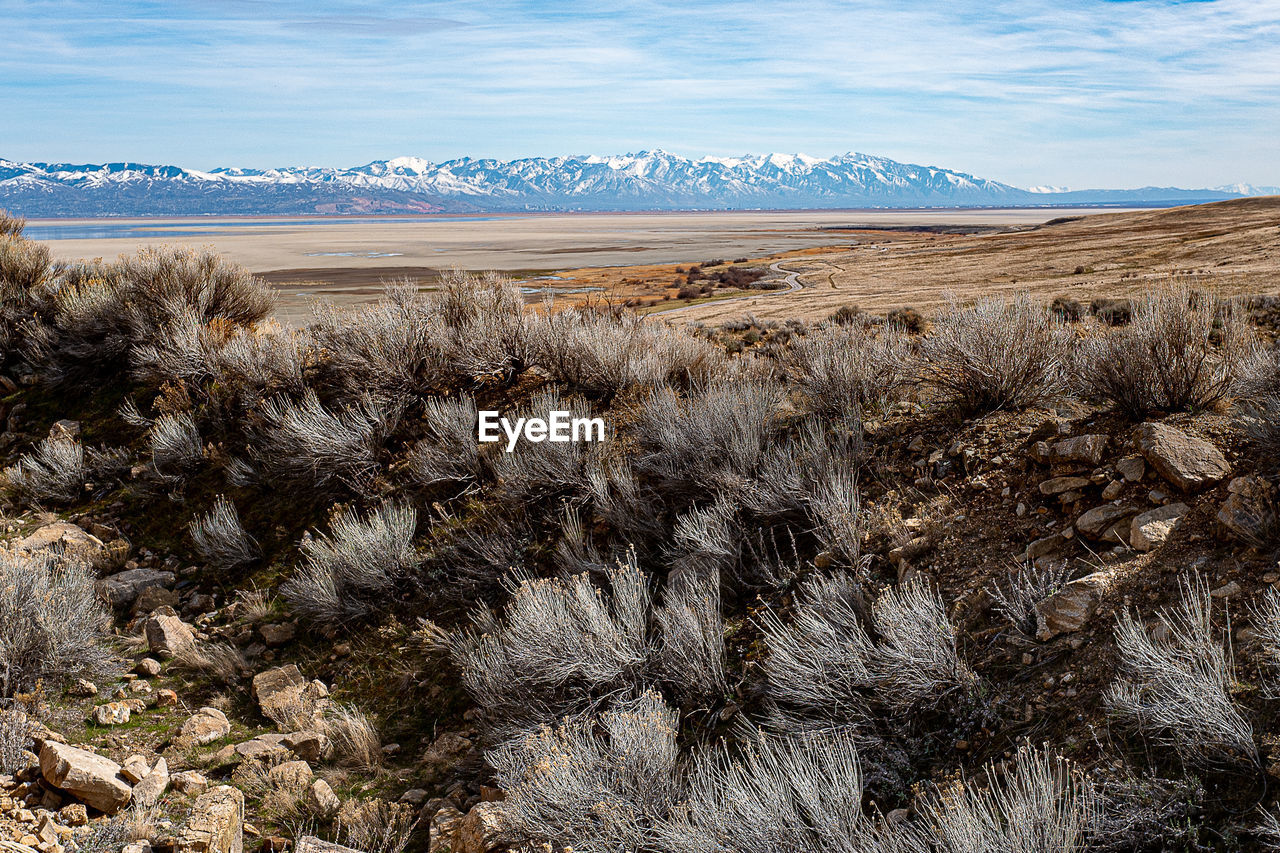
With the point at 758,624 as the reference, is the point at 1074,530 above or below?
above

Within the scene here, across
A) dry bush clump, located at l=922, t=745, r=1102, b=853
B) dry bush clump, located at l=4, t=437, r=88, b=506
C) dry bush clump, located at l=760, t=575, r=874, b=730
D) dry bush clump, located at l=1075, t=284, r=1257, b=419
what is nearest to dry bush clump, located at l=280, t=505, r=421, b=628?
dry bush clump, located at l=760, t=575, r=874, b=730

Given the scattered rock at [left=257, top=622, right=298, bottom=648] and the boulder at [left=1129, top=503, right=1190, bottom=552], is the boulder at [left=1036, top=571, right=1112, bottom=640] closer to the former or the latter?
the boulder at [left=1129, top=503, right=1190, bottom=552]

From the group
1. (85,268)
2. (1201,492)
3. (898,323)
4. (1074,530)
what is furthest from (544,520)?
(85,268)

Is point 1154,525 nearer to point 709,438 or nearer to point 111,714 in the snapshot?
point 709,438

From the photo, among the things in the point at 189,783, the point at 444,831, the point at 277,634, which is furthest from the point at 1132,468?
the point at 277,634

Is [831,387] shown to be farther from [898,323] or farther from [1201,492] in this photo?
[898,323]

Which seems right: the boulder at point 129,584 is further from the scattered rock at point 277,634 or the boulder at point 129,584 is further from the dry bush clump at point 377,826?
the dry bush clump at point 377,826
